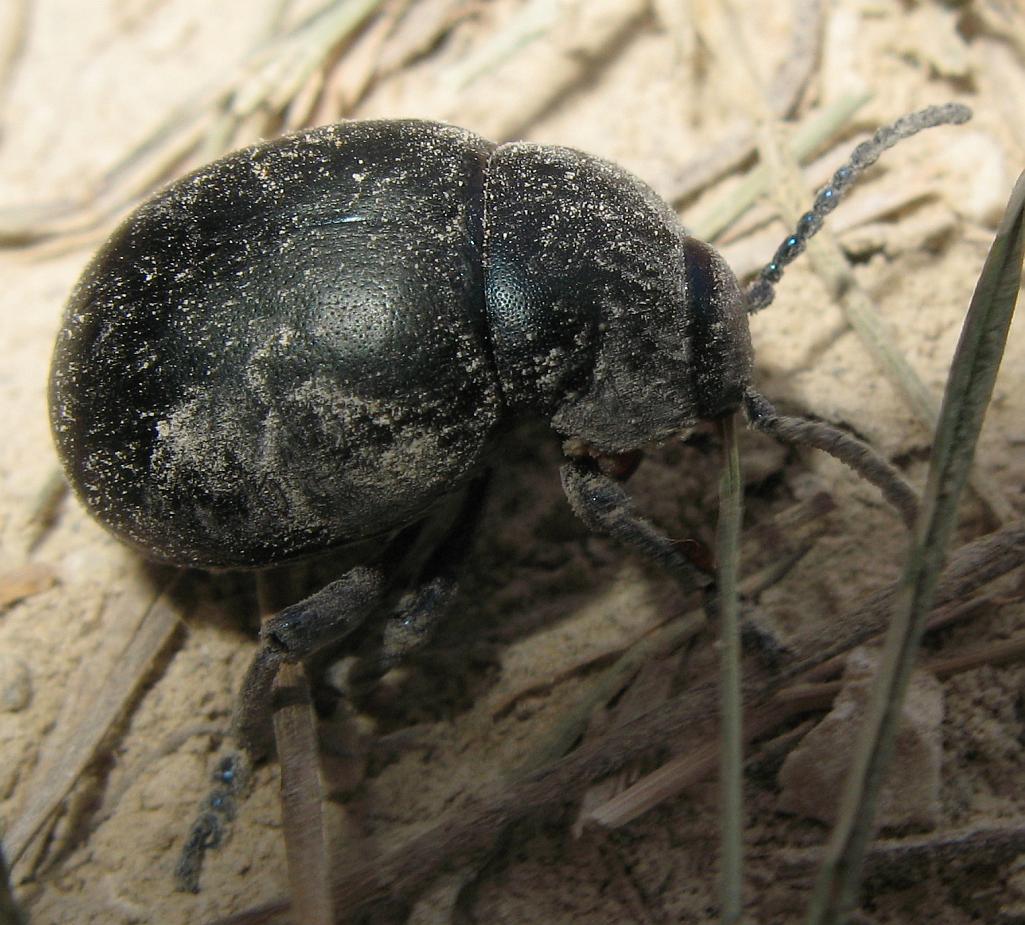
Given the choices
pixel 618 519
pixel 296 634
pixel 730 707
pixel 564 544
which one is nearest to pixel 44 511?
pixel 296 634

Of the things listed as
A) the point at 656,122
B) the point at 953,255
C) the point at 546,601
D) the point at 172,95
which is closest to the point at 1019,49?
the point at 953,255

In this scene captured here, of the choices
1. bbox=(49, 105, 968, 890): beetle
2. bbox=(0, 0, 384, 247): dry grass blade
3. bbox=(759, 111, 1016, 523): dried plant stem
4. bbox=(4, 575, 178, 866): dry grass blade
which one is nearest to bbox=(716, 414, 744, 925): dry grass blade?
bbox=(49, 105, 968, 890): beetle

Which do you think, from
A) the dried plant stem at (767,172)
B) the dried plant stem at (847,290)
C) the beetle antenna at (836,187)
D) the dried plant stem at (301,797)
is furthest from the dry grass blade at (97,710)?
the dried plant stem at (847,290)

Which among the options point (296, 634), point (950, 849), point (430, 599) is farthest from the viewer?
point (430, 599)

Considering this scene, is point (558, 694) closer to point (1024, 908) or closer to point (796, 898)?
point (796, 898)

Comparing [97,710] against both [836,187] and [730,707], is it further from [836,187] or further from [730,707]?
[836,187]
